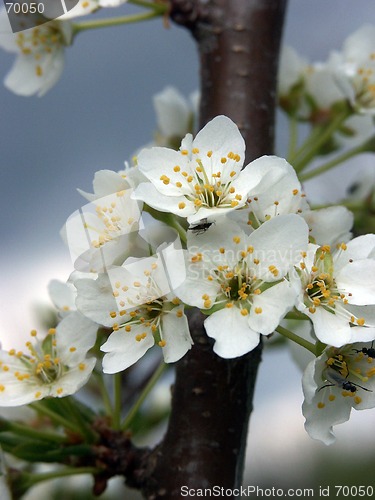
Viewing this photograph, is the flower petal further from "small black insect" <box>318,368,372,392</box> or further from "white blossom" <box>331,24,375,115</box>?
"white blossom" <box>331,24,375,115</box>

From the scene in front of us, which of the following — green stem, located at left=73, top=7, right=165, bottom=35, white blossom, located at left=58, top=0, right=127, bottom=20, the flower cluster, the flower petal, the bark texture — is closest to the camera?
the flower petal

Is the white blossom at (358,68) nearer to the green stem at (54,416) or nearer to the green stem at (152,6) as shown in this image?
the green stem at (152,6)

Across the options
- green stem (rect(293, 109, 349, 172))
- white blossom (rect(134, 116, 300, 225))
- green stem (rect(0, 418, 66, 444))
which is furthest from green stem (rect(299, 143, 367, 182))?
green stem (rect(0, 418, 66, 444))

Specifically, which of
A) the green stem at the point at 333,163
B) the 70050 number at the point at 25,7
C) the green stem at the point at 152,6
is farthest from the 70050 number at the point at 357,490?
the 70050 number at the point at 25,7

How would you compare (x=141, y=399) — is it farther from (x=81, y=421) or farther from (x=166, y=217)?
(x=166, y=217)

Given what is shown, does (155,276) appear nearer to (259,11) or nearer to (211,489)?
(211,489)

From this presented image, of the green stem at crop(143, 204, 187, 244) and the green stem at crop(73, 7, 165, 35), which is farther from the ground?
the green stem at crop(73, 7, 165, 35)
